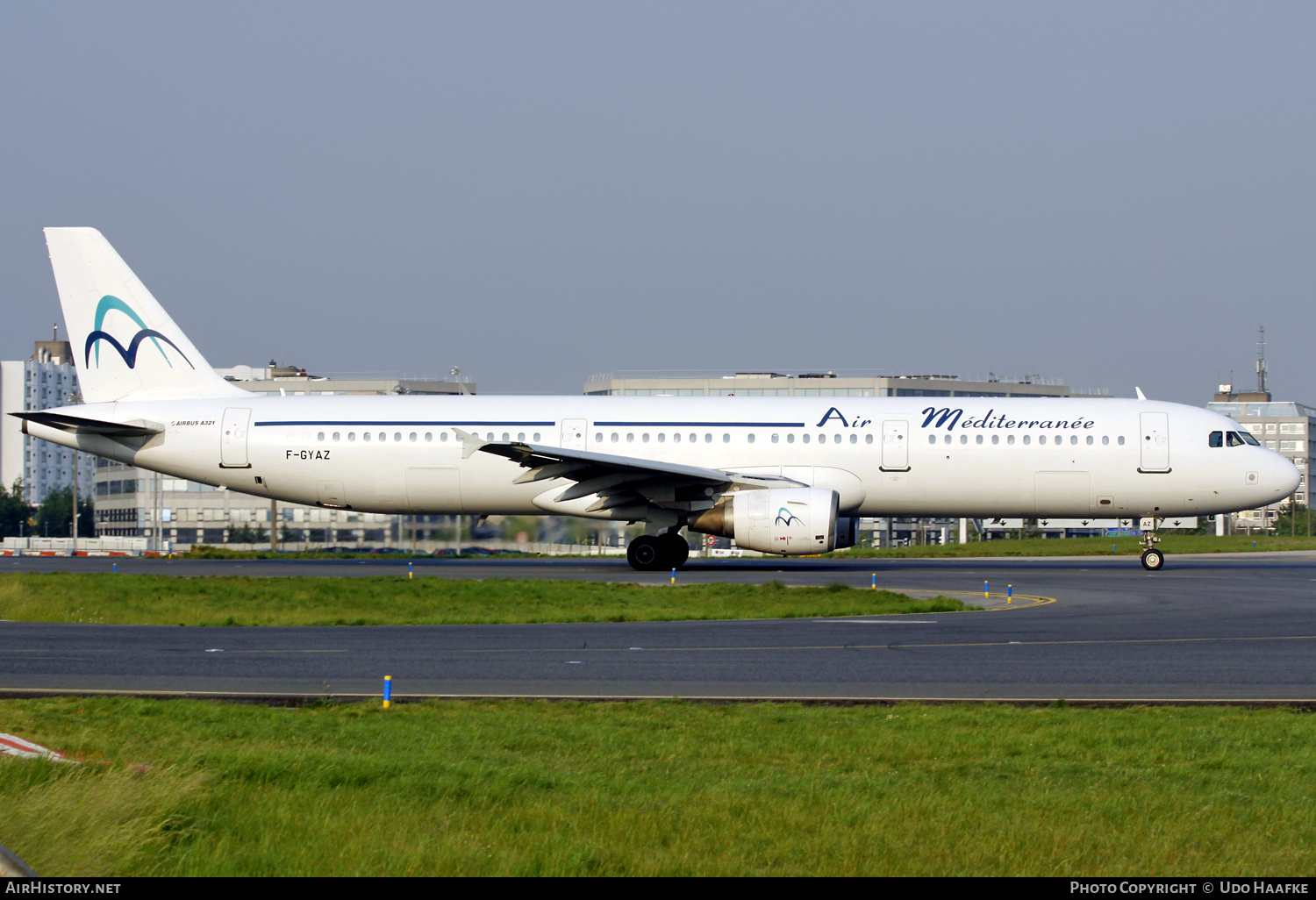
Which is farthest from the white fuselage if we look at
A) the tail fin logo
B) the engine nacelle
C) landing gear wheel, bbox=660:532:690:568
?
the engine nacelle

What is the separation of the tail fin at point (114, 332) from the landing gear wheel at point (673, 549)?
12252 mm

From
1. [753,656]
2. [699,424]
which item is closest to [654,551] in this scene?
[699,424]

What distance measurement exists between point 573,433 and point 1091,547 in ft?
93.3

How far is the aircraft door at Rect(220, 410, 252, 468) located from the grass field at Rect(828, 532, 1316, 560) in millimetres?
22135

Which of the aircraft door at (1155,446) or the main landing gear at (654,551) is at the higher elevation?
the aircraft door at (1155,446)

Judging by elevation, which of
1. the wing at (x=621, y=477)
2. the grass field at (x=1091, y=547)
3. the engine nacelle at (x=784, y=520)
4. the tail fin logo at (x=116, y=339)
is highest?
the tail fin logo at (x=116, y=339)

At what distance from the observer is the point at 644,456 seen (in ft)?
101

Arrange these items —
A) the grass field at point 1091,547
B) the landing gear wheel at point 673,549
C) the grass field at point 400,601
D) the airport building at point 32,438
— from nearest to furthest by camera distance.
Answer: the grass field at point 400,601 → the landing gear wheel at point 673,549 → the grass field at point 1091,547 → the airport building at point 32,438

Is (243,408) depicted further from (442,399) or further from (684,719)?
(684,719)

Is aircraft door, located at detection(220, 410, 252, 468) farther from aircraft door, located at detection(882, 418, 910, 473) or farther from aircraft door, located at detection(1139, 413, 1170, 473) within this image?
aircraft door, located at detection(1139, 413, 1170, 473)

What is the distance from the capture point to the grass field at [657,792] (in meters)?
6.26

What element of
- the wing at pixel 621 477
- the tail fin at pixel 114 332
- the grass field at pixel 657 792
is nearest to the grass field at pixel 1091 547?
the wing at pixel 621 477

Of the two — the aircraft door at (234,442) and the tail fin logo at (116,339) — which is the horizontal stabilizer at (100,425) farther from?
the tail fin logo at (116,339)
